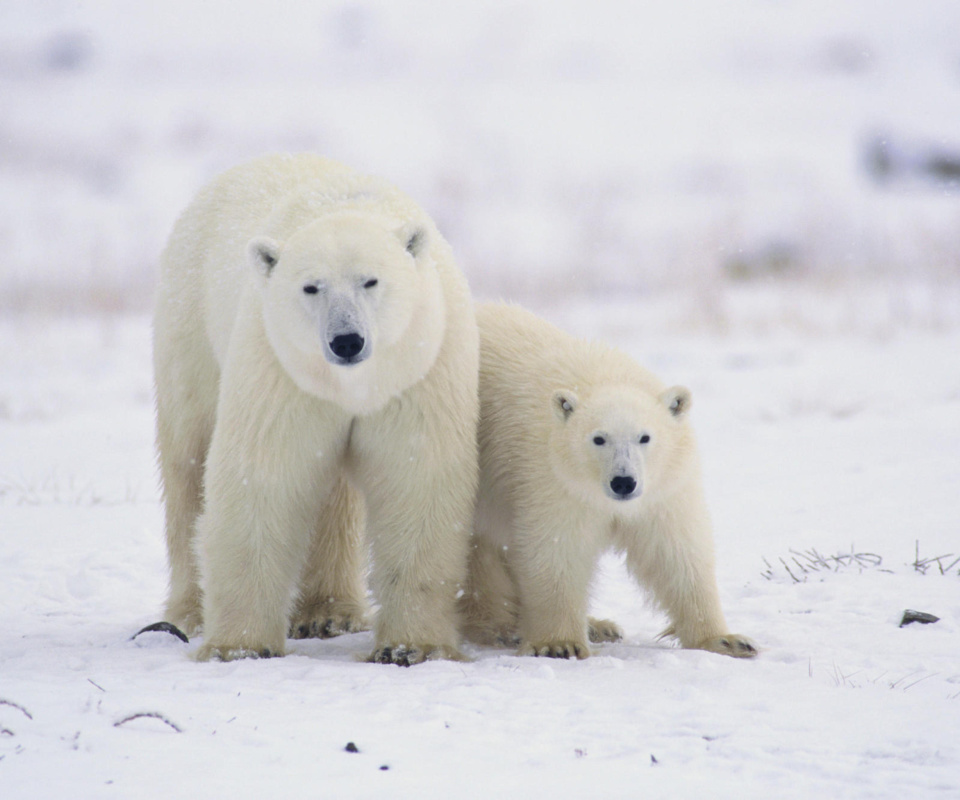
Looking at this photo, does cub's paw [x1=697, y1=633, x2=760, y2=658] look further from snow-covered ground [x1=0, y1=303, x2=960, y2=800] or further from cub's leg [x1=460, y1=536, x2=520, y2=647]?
cub's leg [x1=460, y1=536, x2=520, y2=647]

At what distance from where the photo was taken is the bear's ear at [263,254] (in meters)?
3.71

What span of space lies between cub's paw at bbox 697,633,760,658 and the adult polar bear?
3.17 feet

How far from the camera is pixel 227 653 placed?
3.83 metres

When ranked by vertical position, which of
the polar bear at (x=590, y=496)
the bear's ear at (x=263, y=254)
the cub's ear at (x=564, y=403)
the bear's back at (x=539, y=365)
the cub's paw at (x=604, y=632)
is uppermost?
the bear's ear at (x=263, y=254)

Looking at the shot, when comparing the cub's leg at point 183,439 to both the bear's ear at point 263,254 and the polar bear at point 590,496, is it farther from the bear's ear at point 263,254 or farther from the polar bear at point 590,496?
the polar bear at point 590,496

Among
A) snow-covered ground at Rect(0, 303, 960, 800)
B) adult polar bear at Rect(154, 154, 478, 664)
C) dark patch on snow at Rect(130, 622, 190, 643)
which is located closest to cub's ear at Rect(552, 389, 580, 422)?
adult polar bear at Rect(154, 154, 478, 664)

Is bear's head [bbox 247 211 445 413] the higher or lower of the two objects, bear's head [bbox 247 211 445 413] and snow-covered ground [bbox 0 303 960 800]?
the higher

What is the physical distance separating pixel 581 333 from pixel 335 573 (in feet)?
24.7

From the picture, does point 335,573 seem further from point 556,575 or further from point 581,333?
point 581,333

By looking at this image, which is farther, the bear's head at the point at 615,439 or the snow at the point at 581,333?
the bear's head at the point at 615,439

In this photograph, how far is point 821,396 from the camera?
8977mm

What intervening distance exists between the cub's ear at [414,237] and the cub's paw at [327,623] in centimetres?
182

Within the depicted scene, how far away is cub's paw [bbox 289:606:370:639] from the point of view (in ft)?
15.6

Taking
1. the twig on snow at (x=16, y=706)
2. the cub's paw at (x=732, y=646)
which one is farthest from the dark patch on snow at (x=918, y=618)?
the twig on snow at (x=16, y=706)
